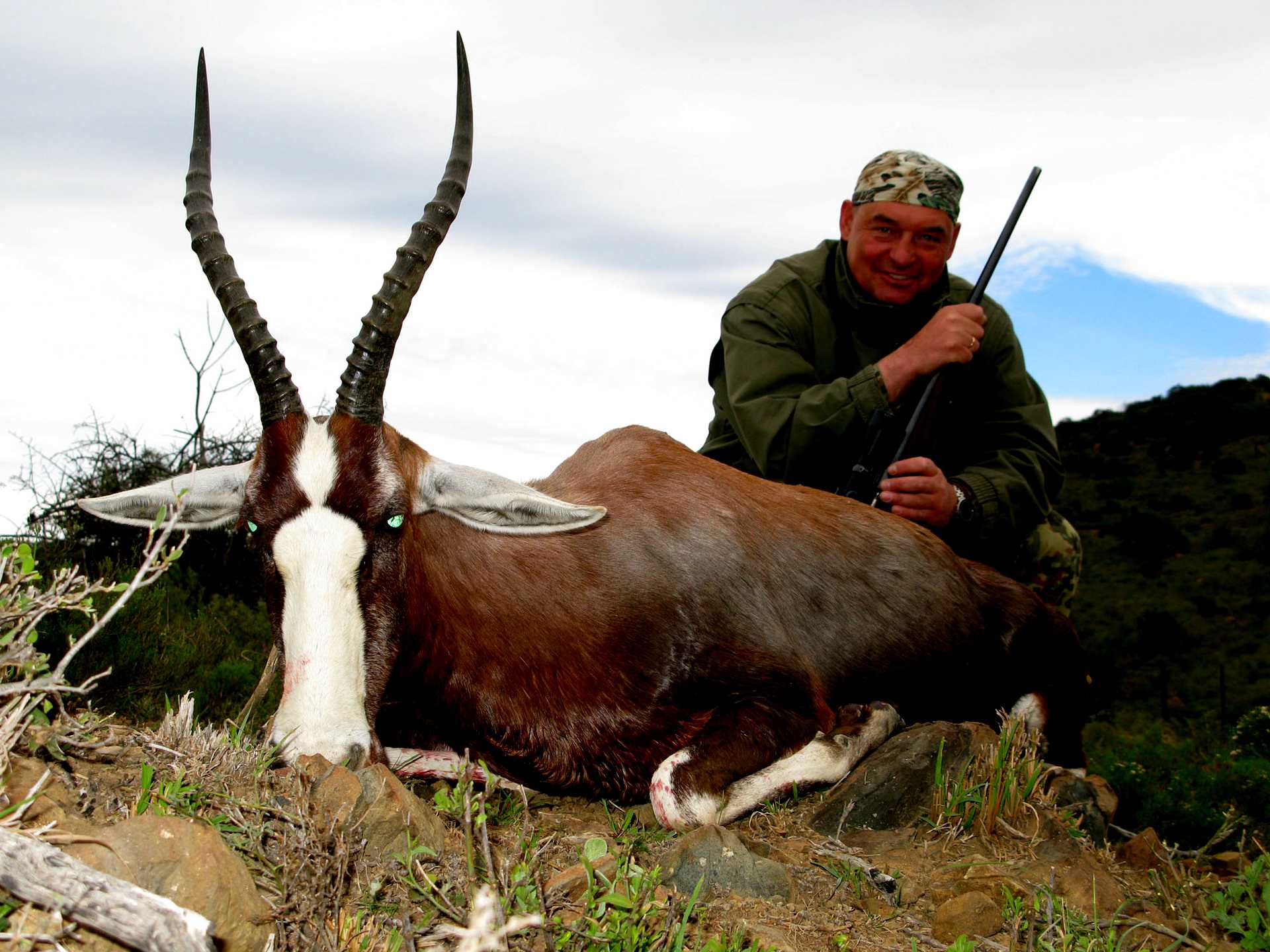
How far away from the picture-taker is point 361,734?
345cm

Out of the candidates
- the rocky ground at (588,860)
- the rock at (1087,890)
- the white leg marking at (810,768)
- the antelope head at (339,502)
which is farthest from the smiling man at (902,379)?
the rock at (1087,890)

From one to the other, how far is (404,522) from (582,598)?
783mm

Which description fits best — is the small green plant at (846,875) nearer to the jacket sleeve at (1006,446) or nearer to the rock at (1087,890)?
the rock at (1087,890)

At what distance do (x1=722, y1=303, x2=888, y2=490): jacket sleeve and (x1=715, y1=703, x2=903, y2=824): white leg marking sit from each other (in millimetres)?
1895

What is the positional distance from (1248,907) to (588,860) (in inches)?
90.0

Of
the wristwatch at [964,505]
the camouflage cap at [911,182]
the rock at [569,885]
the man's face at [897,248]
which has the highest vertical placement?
the camouflage cap at [911,182]

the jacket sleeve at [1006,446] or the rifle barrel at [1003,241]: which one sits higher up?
the rifle barrel at [1003,241]

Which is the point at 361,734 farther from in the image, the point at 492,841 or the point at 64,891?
the point at 64,891

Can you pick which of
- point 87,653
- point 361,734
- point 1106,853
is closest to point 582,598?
point 361,734

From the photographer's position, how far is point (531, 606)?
4.20m

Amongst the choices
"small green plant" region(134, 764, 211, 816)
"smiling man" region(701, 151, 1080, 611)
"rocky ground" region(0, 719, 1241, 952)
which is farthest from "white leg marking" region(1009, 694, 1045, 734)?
"small green plant" region(134, 764, 211, 816)

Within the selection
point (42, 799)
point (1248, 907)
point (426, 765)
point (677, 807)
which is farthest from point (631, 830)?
point (1248, 907)

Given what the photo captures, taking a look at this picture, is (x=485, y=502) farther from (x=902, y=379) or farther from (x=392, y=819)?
(x=902, y=379)

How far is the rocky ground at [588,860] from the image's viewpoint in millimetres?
2537
